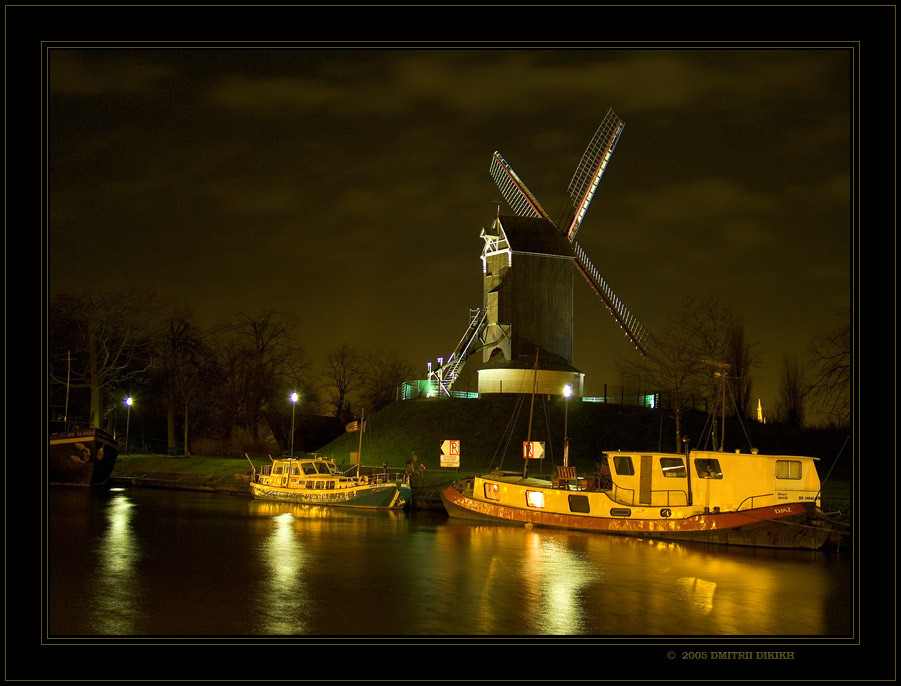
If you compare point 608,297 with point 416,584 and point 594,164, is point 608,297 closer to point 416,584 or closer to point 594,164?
point 594,164

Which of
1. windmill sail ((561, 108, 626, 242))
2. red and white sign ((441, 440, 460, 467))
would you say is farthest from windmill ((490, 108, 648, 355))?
red and white sign ((441, 440, 460, 467))

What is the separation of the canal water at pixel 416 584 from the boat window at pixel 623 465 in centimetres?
267

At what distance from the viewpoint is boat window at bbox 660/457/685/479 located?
116 ft

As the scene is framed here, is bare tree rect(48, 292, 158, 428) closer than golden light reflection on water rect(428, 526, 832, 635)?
No

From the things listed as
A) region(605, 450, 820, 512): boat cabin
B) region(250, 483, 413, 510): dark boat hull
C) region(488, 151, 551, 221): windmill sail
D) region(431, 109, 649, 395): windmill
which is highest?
region(488, 151, 551, 221): windmill sail

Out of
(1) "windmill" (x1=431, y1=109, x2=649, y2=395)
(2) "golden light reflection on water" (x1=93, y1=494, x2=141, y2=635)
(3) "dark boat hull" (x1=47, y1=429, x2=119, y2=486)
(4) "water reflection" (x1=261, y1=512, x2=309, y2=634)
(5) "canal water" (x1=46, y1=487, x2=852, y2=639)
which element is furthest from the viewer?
(1) "windmill" (x1=431, y1=109, x2=649, y2=395)

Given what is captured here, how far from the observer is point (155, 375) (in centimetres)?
7831

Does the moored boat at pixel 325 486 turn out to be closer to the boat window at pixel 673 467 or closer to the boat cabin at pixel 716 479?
the boat cabin at pixel 716 479

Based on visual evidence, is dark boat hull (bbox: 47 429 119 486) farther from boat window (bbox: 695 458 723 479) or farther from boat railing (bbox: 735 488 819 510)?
boat railing (bbox: 735 488 819 510)

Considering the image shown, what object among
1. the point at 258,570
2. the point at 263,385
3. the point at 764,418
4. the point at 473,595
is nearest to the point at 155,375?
the point at 263,385

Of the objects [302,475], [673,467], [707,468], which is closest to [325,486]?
[302,475]

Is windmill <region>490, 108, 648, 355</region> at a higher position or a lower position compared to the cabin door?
higher

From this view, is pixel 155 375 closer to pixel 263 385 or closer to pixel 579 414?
pixel 263 385

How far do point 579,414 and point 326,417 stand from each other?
3012cm
